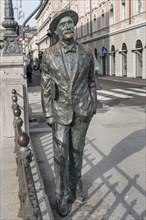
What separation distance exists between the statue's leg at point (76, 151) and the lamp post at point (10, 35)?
3885mm

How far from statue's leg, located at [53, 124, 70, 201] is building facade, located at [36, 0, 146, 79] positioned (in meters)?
21.9

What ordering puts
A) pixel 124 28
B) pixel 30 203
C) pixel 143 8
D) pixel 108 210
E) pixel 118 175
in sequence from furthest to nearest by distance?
1. pixel 124 28
2. pixel 143 8
3. pixel 118 175
4. pixel 108 210
5. pixel 30 203

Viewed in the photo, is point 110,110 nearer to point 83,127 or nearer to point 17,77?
point 17,77

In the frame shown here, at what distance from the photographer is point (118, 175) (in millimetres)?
5480

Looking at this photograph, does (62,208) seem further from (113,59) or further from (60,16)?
(113,59)

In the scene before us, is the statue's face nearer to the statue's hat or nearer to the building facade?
the statue's hat

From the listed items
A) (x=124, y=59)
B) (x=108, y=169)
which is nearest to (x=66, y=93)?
(x=108, y=169)

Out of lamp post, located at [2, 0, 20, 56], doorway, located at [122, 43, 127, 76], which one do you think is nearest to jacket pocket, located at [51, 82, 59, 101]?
lamp post, located at [2, 0, 20, 56]

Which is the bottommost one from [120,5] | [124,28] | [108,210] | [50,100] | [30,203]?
[108,210]

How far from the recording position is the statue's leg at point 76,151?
12.9 ft

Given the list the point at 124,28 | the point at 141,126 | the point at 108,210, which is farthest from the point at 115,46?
the point at 108,210

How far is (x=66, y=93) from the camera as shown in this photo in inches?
146

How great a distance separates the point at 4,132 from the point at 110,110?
6.13 metres

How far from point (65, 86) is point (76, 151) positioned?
76 cm
